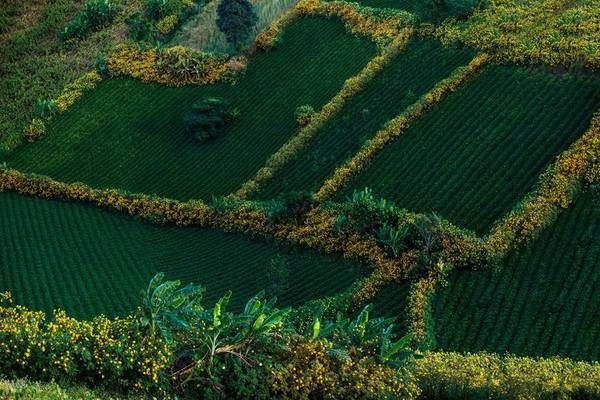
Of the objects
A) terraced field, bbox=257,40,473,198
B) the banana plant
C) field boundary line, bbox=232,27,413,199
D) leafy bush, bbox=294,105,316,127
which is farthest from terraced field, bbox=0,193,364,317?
leafy bush, bbox=294,105,316,127

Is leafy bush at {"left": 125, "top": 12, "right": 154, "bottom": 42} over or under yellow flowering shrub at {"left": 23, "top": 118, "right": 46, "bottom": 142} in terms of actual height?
over

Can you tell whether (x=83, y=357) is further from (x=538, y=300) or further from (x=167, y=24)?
(x=167, y=24)

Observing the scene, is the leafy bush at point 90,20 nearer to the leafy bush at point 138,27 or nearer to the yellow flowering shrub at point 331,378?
the leafy bush at point 138,27

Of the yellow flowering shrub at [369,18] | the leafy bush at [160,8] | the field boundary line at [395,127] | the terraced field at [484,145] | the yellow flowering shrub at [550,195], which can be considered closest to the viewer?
the yellow flowering shrub at [550,195]

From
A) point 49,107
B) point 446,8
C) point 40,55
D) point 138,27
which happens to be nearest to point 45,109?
point 49,107

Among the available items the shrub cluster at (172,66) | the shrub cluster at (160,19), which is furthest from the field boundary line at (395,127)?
the shrub cluster at (160,19)

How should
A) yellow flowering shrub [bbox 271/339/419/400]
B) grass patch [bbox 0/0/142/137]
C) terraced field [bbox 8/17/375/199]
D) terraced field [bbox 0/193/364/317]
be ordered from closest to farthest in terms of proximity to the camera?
yellow flowering shrub [bbox 271/339/419/400] → terraced field [bbox 0/193/364/317] → terraced field [bbox 8/17/375/199] → grass patch [bbox 0/0/142/137]

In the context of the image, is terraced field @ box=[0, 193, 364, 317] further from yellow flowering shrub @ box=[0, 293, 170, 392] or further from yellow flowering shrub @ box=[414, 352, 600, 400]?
yellow flowering shrub @ box=[0, 293, 170, 392]
